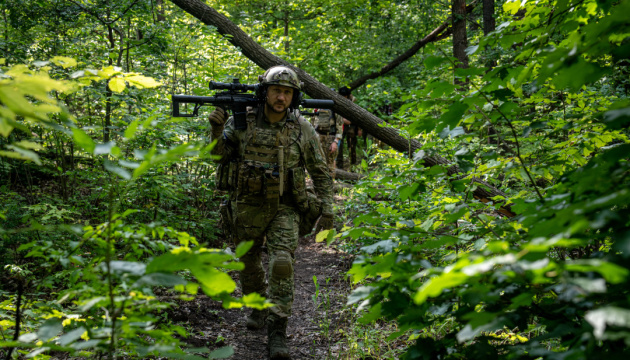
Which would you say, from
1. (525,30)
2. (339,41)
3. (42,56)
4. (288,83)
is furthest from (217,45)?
(339,41)

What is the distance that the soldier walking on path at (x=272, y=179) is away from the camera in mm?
4090

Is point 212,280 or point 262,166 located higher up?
point 262,166

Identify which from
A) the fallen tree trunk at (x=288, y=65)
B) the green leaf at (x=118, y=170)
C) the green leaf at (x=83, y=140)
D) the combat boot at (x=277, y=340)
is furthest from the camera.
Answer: the fallen tree trunk at (x=288, y=65)

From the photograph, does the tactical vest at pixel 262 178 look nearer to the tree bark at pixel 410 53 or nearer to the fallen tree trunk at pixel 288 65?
the fallen tree trunk at pixel 288 65

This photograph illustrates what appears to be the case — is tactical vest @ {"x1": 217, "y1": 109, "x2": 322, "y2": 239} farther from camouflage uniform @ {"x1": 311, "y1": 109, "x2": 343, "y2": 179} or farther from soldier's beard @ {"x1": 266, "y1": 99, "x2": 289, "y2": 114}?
camouflage uniform @ {"x1": 311, "y1": 109, "x2": 343, "y2": 179}

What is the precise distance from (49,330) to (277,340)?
2.85 metres

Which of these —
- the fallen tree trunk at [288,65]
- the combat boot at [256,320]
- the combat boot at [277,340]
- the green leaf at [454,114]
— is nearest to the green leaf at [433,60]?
the green leaf at [454,114]

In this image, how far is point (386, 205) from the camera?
4516mm

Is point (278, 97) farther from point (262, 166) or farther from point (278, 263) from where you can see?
point (278, 263)

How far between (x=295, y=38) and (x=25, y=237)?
35.8 feet

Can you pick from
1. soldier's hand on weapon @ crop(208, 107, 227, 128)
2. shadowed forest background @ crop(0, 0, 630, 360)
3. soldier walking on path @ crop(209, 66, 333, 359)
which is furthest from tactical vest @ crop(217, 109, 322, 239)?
shadowed forest background @ crop(0, 0, 630, 360)

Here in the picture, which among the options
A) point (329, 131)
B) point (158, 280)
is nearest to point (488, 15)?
point (329, 131)

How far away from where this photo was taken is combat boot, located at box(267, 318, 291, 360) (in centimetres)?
362

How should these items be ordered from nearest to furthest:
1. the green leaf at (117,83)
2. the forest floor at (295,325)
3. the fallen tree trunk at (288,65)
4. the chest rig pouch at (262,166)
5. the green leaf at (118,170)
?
the green leaf at (118,170) < the green leaf at (117,83) < the forest floor at (295,325) < the chest rig pouch at (262,166) < the fallen tree trunk at (288,65)
